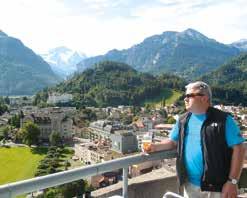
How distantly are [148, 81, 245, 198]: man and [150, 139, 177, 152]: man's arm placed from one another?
0.41ft

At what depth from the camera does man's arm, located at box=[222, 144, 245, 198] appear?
9.50 ft

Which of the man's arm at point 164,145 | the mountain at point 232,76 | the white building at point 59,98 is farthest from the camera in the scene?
the mountain at point 232,76

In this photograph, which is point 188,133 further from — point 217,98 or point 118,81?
point 118,81

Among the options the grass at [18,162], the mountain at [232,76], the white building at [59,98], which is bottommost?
the grass at [18,162]

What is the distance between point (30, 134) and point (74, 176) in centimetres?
5218

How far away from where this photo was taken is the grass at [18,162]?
3744 cm

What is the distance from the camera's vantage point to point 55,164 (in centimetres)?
3703

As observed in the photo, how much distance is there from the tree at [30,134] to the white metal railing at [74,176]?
169 feet

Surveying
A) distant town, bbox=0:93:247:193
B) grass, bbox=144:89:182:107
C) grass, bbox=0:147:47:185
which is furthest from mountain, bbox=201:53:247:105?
grass, bbox=0:147:47:185

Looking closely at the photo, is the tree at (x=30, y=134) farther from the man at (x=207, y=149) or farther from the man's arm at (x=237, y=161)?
the man's arm at (x=237, y=161)

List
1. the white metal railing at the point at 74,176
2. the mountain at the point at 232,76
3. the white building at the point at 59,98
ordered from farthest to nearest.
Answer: the mountain at the point at 232,76, the white building at the point at 59,98, the white metal railing at the point at 74,176

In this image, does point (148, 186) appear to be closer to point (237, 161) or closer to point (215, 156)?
point (215, 156)

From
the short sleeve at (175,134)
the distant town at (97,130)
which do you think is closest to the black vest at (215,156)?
the short sleeve at (175,134)

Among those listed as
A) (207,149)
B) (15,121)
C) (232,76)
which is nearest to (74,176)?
(207,149)
